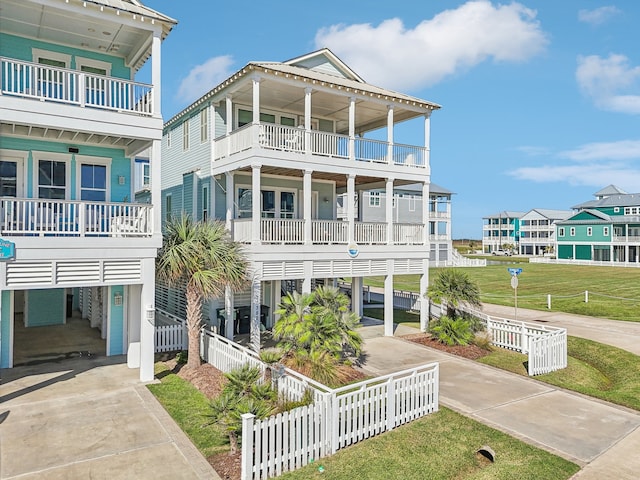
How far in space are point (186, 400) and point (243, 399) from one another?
10.6 feet

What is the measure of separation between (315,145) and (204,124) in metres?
5.24

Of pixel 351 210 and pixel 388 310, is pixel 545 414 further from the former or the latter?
pixel 351 210

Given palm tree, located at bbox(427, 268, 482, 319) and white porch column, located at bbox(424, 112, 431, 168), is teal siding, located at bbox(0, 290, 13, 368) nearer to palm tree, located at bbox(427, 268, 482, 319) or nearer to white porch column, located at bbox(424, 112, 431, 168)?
palm tree, located at bbox(427, 268, 482, 319)

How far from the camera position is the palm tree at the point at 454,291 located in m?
16.9

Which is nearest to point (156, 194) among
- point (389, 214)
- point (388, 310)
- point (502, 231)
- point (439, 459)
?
point (439, 459)

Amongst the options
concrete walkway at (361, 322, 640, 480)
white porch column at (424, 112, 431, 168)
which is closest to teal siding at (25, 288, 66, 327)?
concrete walkway at (361, 322, 640, 480)

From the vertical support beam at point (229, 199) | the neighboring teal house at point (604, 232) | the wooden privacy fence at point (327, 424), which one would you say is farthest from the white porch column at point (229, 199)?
the neighboring teal house at point (604, 232)

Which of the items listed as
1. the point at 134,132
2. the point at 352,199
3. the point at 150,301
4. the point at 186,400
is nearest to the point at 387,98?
the point at 352,199

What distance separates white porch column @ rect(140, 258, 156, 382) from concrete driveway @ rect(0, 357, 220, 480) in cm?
45

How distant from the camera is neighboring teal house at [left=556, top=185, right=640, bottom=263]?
66.4 metres

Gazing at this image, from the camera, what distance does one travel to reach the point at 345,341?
1248cm

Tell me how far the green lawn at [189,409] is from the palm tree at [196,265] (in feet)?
3.77

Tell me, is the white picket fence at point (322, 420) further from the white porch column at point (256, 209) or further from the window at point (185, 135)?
the window at point (185, 135)

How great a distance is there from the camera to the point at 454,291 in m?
17.0
